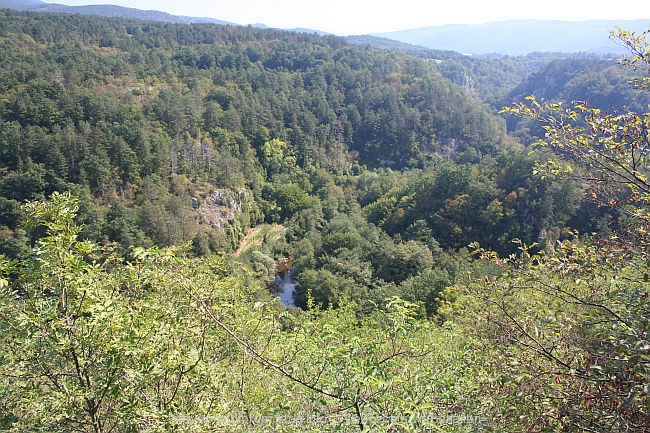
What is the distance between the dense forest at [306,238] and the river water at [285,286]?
4.90ft

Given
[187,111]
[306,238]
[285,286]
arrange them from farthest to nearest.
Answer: [187,111]
[306,238]
[285,286]

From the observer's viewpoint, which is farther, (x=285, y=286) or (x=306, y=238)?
(x=306, y=238)

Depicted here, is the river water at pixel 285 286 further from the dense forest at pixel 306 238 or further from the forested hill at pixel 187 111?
the forested hill at pixel 187 111

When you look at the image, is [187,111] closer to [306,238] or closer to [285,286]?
[306,238]

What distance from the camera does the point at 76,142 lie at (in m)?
47.1

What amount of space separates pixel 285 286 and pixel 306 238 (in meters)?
6.65

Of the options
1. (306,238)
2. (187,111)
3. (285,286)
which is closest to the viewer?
(285,286)

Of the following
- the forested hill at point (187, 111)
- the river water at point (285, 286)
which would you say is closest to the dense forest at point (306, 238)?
the forested hill at point (187, 111)

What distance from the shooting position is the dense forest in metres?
Answer: 4.79

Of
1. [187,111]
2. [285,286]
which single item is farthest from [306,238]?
[187,111]

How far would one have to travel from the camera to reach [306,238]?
160ft

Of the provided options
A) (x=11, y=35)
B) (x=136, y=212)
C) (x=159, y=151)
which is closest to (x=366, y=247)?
(x=136, y=212)

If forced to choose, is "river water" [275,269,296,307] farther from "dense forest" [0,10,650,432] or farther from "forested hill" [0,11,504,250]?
"forested hill" [0,11,504,250]

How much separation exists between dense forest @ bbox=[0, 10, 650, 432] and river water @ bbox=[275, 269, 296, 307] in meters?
1.49
